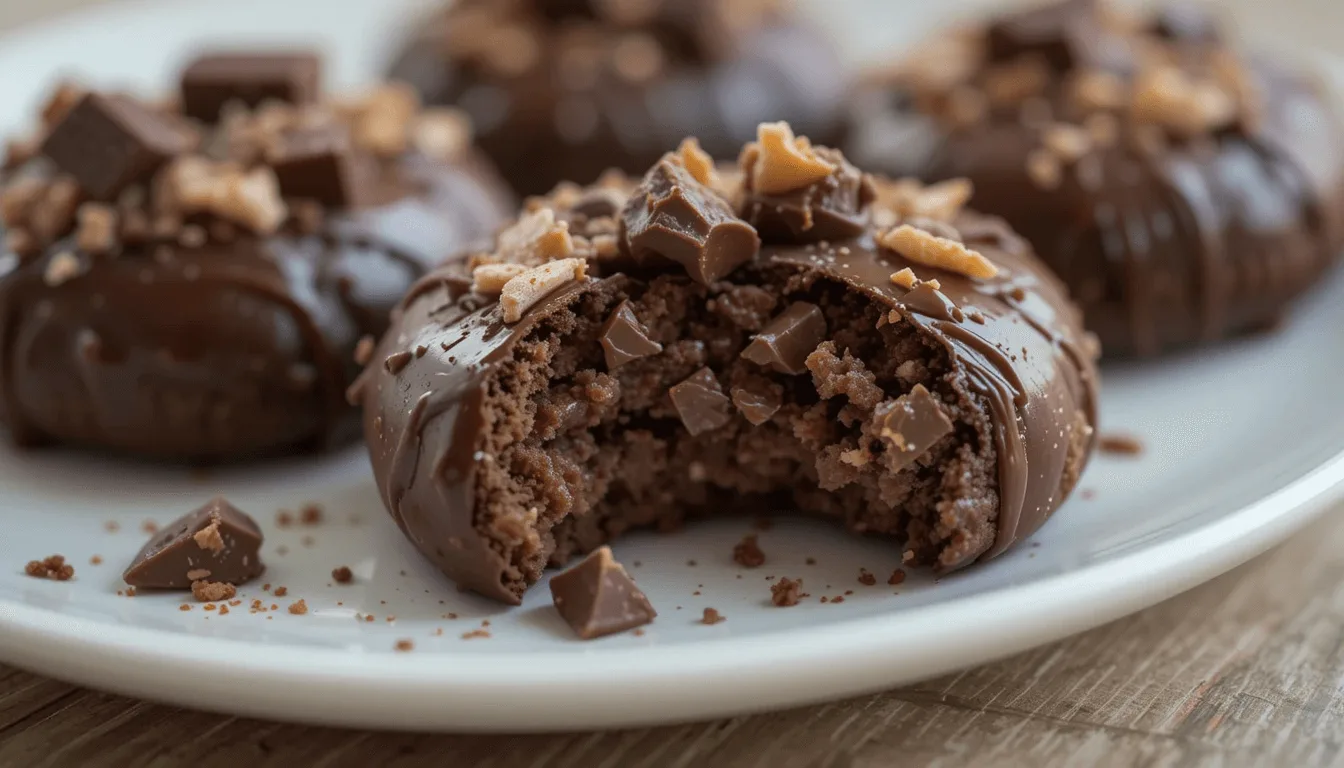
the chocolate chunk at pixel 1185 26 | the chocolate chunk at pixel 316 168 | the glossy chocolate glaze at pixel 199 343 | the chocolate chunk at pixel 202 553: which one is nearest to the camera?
the chocolate chunk at pixel 202 553

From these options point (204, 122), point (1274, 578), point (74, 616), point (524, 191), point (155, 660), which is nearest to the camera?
point (155, 660)

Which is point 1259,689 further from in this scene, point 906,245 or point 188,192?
point 188,192

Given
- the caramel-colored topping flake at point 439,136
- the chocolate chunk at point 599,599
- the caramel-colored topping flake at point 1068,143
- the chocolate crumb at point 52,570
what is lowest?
the chocolate crumb at point 52,570

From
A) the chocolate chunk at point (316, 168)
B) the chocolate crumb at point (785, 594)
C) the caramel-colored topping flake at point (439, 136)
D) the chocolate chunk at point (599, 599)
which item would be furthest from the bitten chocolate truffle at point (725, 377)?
the caramel-colored topping flake at point (439, 136)

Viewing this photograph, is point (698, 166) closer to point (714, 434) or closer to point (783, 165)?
point (783, 165)

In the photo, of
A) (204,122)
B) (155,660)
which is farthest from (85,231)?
(155,660)

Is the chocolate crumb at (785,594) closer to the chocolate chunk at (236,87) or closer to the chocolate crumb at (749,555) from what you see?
the chocolate crumb at (749,555)

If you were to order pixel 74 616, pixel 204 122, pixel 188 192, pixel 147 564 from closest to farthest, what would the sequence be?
pixel 74 616
pixel 147 564
pixel 188 192
pixel 204 122
